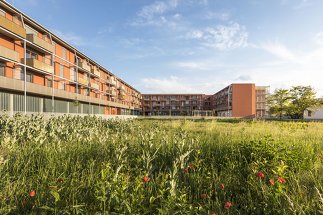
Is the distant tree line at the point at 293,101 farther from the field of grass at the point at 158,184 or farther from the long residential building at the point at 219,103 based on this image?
the field of grass at the point at 158,184

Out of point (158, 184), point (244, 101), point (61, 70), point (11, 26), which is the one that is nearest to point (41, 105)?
point (61, 70)

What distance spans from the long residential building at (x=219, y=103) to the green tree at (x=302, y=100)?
2351cm

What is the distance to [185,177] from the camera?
3418 millimetres

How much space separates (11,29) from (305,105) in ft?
150

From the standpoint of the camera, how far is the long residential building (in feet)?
210

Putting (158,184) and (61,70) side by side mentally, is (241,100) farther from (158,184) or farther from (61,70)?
(158,184)

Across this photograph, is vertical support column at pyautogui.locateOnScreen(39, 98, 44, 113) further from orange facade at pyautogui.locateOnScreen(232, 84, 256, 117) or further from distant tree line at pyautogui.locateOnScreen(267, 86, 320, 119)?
orange facade at pyautogui.locateOnScreen(232, 84, 256, 117)

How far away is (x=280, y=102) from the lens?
136 feet

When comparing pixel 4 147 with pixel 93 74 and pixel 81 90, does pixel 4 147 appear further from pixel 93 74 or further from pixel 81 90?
pixel 93 74

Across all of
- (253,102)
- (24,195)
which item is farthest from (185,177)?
→ (253,102)

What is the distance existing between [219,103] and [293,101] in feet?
133

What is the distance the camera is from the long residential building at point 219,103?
6412cm

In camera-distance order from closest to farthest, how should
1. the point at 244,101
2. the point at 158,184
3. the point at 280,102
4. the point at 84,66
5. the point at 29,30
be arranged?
the point at 158,184
the point at 29,30
the point at 84,66
the point at 280,102
the point at 244,101

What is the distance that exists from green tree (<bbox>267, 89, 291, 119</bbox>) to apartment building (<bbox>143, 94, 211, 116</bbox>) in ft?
179
